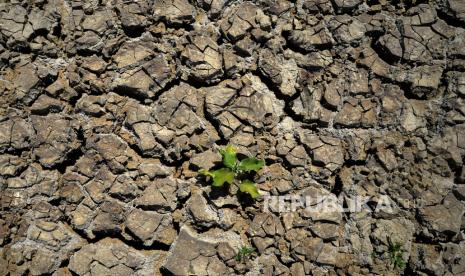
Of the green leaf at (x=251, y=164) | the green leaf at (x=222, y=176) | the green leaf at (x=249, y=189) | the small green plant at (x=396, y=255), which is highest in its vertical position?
the green leaf at (x=251, y=164)

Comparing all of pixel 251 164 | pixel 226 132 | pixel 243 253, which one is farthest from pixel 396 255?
pixel 226 132

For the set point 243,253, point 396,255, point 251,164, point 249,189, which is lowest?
point 243,253

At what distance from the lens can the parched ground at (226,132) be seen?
→ 8.52 feet

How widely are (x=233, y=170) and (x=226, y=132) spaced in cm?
27

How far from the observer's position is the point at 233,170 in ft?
8.64

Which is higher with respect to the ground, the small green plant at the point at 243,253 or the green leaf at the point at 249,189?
the green leaf at the point at 249,189

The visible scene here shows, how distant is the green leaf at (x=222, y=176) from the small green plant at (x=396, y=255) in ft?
3.65

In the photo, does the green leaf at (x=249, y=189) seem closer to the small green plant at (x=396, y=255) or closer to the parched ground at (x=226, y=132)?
the parched ground at (x=226, y=132)

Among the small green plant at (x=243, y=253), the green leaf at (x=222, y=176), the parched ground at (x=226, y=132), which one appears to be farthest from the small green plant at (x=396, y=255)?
the green leaf at (x=222, y=176)

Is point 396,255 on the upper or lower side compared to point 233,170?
lower

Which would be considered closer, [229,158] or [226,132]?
[229,158]

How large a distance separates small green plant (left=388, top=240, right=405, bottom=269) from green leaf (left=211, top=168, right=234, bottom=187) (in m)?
1.11

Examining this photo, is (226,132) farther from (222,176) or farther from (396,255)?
(396,255)

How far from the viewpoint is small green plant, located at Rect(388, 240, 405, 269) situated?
265 centimetres
